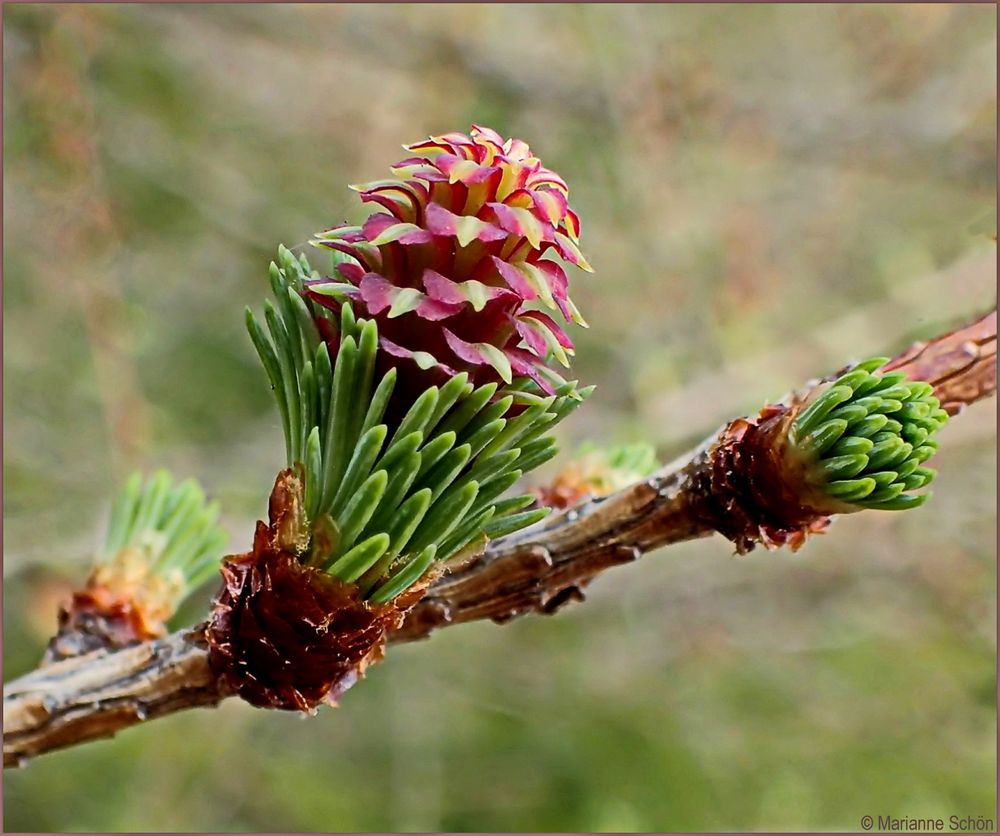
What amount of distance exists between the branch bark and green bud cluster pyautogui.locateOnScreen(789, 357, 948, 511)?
0.06 m

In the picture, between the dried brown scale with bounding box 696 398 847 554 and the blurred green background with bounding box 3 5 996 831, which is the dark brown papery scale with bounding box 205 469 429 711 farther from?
the blurred green background with bounding box 3 5 996 831

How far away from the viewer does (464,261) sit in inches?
19.9

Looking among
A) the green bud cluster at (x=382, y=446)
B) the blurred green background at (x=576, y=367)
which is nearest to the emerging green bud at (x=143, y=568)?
the green bud cluster at (x=382, y=446)

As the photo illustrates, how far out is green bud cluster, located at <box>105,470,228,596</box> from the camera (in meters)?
0.87

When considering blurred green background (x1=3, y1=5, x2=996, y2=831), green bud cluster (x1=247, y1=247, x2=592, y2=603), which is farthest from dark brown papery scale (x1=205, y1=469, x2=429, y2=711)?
blurred green background (x1=3, y1=5, x2=996, y2=831)

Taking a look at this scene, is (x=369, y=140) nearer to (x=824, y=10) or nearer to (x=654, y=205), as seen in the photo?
(x=654, y=205)

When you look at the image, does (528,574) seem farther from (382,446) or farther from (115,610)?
(115,610)

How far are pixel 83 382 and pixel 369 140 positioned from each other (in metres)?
0.93

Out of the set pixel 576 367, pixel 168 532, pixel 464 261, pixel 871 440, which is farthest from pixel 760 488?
pixel 576 367

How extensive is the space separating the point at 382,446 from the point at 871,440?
0.26 meters

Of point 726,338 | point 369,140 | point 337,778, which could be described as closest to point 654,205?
point 726,338

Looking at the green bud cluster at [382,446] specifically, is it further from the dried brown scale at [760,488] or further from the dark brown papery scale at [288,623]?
the dried brown scale at [760,488]

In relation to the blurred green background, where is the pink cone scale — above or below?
below

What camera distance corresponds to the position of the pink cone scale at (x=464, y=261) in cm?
48
